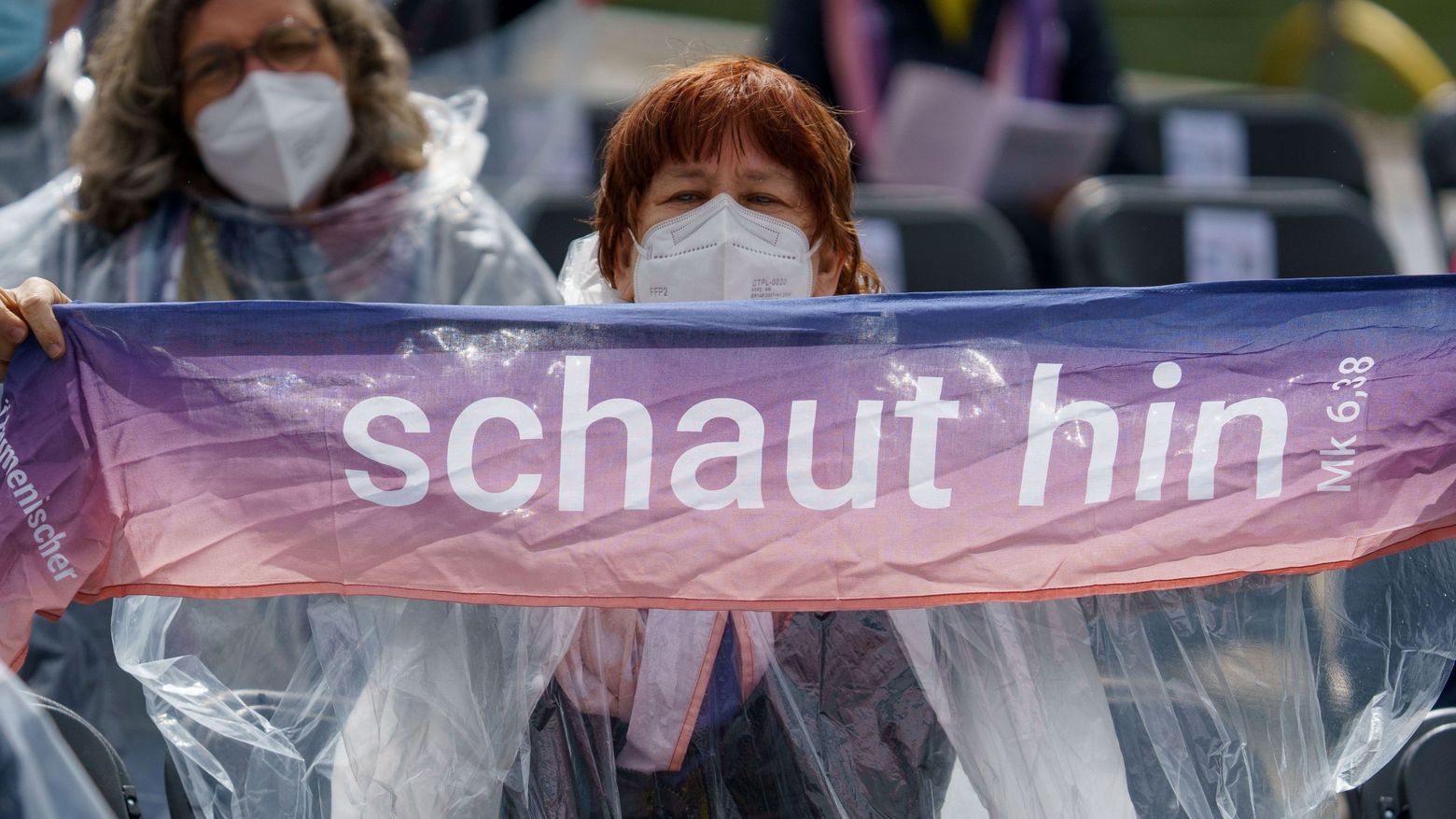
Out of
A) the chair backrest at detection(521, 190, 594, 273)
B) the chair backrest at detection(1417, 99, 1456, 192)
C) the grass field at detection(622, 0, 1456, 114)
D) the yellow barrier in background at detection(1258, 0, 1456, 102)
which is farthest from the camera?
the grass field at detection(622, 0, 1456, 114)

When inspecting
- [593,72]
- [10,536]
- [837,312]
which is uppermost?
[593,72]

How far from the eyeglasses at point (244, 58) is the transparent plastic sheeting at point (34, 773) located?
4.76ft

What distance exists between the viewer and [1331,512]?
181cm

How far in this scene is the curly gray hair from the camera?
8.49 feet

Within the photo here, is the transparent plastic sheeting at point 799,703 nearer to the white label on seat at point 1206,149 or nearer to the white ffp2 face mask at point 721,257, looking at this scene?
the white ffp2 face mask at point 721,257

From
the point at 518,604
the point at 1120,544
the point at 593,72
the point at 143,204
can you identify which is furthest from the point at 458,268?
the point at 593,72

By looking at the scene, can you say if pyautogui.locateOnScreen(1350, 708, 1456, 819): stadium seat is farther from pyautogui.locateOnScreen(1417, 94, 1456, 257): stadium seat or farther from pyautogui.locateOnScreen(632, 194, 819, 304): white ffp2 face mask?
pyautogui.locateOnScreen(1417, 94, 1456, 257): stadium seat

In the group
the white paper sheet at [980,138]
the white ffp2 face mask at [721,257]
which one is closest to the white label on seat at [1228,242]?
the white paper sheet at [980,138]

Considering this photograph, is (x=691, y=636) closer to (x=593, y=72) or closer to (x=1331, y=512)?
(x=1331, y=512)

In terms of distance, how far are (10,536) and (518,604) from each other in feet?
1.75

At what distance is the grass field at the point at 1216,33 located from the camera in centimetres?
795

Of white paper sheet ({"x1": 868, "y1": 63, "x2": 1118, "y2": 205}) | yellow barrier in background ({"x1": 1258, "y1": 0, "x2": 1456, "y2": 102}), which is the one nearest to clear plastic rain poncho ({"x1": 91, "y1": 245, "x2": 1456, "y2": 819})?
white paper sheet ({"x1": 868, "y1": 63, "x2": 1118, "y2": 205})

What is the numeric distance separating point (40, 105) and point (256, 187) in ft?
3.89

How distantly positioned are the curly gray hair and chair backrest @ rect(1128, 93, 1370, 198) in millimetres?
2708
